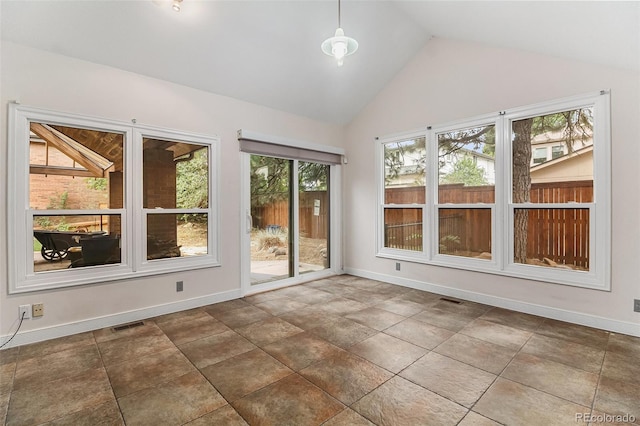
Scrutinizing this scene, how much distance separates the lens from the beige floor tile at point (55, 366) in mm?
2244

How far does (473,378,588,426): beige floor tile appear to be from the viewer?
181 centimetres

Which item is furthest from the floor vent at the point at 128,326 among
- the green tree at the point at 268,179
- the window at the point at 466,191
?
the window at the point at 466,191

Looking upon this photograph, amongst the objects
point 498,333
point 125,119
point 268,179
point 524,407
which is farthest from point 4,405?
point 498,333

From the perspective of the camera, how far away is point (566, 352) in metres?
2.63

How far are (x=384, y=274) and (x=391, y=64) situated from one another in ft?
10.7

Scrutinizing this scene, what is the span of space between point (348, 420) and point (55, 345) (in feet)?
9.13

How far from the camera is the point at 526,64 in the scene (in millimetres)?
3539

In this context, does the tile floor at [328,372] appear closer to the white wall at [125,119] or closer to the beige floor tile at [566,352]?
the beige floor tile at [566,352]

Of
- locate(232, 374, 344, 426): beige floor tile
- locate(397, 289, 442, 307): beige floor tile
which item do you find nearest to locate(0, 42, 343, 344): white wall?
locate(232, 374, 344, 426): beige floor tile

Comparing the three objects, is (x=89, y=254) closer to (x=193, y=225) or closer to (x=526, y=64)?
(x=193, y=225)

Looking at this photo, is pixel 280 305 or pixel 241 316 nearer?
pixel 241 316

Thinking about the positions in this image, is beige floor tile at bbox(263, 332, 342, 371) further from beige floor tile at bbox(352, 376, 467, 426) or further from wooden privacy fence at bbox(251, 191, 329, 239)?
wooden privacy fence at bbox(251, 191, 329, 239)

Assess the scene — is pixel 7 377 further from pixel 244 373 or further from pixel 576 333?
pixel 576 333

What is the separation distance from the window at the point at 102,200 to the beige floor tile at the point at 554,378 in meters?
3.43
